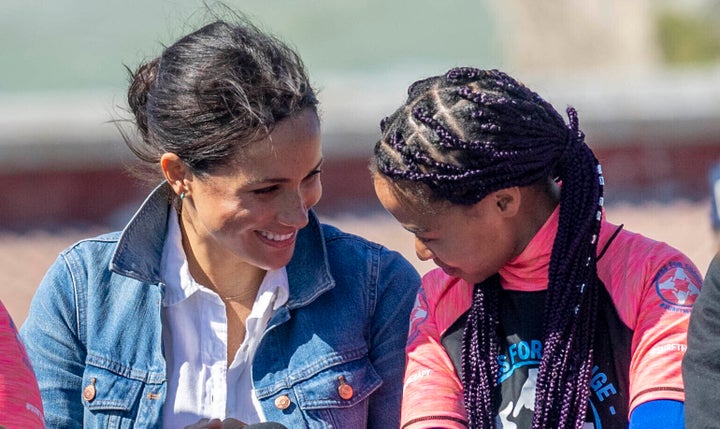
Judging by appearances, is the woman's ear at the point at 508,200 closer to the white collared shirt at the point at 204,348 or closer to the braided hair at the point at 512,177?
the braided hair at the point at 512,177

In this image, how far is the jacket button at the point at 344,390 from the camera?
291 centimetres

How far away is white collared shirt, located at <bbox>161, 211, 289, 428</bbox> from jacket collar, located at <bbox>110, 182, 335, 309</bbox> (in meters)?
0.04

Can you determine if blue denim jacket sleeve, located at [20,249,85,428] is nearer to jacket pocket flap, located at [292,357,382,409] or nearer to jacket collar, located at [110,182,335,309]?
jacket collar, located at [110,182,335,309]

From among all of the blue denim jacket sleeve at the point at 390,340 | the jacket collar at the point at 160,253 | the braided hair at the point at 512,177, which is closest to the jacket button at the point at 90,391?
the jacket collar at the point at 160,253

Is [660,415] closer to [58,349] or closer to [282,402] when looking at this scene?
[282,402]

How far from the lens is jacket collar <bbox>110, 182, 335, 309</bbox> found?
119 inches

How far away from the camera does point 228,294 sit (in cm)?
308

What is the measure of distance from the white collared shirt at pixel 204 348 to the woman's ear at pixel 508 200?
684mm

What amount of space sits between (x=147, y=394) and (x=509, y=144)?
3.42ft

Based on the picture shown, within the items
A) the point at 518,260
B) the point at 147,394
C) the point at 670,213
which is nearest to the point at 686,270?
the point at 518,260

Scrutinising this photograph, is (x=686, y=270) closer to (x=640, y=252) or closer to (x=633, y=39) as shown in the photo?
(x=640, y=252)

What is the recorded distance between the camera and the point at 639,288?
2.45 meters

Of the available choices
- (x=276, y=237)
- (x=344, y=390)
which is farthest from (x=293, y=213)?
(x=344, y=390)

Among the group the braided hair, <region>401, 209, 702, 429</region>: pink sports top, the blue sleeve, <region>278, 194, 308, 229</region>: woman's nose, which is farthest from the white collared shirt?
the blue sleeve
